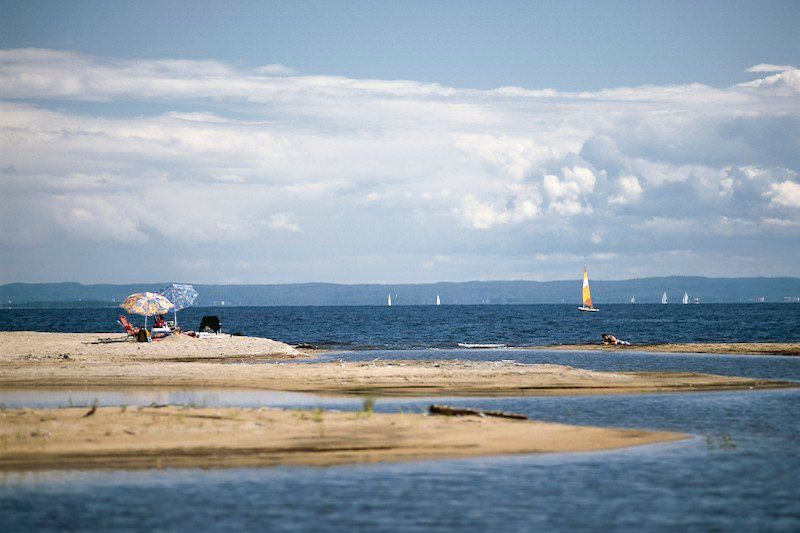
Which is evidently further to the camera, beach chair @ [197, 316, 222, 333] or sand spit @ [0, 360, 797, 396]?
beach chair @ [197, 316, 222, 333]

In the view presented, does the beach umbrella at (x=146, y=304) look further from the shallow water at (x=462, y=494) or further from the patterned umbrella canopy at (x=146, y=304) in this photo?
the shallow water at (x=462, y=494)

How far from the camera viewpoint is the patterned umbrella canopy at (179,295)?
80.8 metres

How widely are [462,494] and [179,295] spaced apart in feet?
205

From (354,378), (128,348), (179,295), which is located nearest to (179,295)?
(179,295)

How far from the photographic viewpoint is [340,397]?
42.8 m

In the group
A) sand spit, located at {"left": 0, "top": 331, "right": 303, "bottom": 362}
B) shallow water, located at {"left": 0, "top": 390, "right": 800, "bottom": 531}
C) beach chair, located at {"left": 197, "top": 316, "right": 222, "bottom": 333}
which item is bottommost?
shallow water, located at {"left": 0, "top": 390, "right": 800, "bottom": 531}

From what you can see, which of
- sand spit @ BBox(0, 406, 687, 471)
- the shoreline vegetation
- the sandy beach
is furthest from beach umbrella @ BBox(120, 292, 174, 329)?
sand spit @ BBox(0, 406, 687, 471)

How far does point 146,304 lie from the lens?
244ft

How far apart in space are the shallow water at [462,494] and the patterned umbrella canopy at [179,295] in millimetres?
56589

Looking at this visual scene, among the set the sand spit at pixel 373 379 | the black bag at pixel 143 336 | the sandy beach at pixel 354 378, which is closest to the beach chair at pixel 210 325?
the black bag at pixel 143 336

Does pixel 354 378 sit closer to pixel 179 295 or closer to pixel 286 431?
pixel 286 431

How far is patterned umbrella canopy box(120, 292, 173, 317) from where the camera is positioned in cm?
7375

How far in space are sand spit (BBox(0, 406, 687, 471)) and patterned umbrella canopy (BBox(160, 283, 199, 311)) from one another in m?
48.2

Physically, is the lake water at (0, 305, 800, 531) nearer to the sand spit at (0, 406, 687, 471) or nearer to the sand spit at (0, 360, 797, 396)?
the sand spit at (0, 406, 687, 471)
